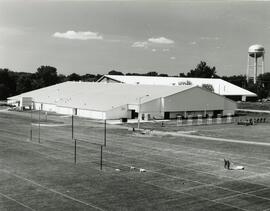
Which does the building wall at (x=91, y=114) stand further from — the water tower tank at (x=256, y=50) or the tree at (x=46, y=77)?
the water tower tank at (x=256, y=50)

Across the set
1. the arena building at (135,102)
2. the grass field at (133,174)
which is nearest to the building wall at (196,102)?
the arena building at (135,102)

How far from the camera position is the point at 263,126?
89188 millimetres

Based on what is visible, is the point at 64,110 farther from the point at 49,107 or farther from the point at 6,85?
the point at 6,85

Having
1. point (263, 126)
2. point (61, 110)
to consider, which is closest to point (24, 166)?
point (263, 126)

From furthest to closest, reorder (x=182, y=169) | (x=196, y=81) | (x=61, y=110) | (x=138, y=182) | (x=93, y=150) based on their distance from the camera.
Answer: (x=196, y=81) < (x=61, y=110) < (x=93, y=150) < (x=182, y=169) < (x=138, y=182)

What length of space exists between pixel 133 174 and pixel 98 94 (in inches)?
2984

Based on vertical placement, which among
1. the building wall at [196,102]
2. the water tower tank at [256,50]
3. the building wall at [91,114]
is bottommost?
the building wall at [91,114]

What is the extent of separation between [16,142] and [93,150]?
12843 millimetres

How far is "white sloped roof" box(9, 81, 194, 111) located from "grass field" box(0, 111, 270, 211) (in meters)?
32.1

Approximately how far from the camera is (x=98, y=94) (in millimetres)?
116125

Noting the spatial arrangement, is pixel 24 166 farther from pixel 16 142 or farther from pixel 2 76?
pixel 2 76

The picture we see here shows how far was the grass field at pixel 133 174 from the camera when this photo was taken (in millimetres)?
32188

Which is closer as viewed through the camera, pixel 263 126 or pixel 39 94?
pixel 263 126

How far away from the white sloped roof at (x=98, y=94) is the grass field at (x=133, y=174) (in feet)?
105
